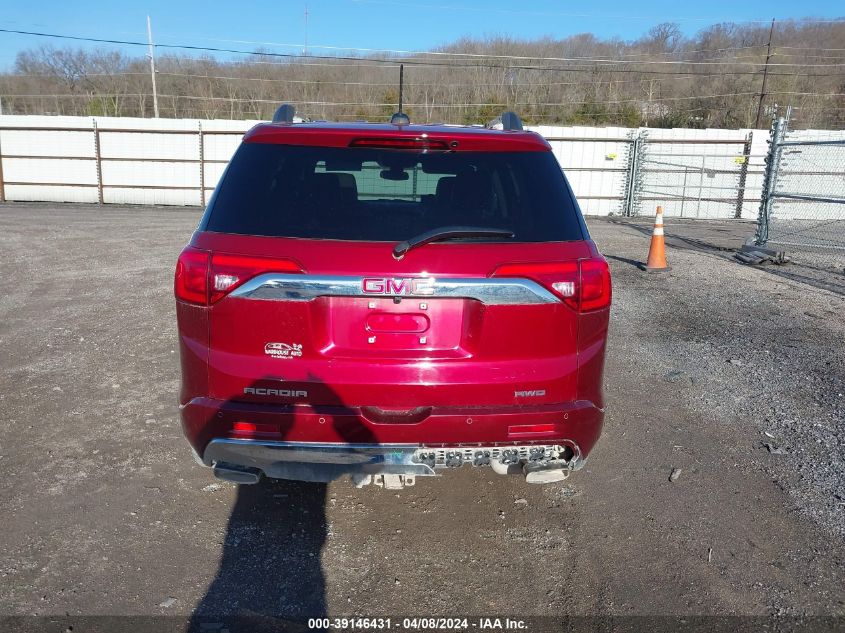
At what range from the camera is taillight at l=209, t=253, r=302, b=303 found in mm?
2715

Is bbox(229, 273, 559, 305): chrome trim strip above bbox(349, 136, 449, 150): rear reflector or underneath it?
underneath

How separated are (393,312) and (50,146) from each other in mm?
21699

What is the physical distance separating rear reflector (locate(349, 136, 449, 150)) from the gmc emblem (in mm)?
697

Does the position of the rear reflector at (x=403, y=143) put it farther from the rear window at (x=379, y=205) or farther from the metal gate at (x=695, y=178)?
the metal gate at (x=695, y=178)

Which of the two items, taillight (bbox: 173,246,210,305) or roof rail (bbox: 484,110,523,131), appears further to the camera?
roof rail (bbox: 484,110,523,131)

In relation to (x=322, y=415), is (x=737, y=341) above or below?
below

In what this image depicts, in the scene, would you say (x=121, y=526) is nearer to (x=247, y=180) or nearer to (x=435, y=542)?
(x=435, y=542)

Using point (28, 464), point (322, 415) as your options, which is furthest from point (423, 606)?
point (28, 464)

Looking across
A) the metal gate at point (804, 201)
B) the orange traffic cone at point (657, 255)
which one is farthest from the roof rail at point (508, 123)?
the metal gate at point (804, 201)

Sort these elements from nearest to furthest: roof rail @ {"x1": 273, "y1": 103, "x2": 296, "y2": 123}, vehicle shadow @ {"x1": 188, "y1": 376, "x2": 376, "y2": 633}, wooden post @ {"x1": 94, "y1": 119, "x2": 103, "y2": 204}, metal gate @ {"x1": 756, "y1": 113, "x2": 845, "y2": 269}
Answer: vehicle shadow @ {"x1": 188, "y1": 376, "x2": 376, "y2": 633}
roof rail @ {"x1": 273, "y1": 103, "x2": 296, "y2": 123}
metal gate @ {"x1": 756, "y1": 113, "x2": 845, "y2": 269}
wooden post @ {"x1": 94, "y1": 119, "x2": 103, "y2": 204}

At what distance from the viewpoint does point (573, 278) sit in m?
2.85

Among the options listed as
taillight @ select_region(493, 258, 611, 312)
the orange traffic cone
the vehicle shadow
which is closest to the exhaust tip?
the vehicle shadow

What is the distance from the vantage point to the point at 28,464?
3.90 meters

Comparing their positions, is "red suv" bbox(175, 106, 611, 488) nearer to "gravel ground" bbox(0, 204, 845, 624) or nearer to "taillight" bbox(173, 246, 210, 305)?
"taillight" bbox(173, 246, 210, 305)
